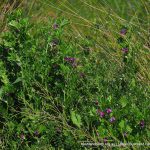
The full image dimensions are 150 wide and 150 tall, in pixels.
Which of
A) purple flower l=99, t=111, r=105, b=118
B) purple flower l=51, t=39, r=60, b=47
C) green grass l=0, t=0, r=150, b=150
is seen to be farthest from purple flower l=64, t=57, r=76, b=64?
purple flower l=99, t=111, r=105, b=118

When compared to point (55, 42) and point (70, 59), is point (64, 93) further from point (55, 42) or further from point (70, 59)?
point (55, 42)

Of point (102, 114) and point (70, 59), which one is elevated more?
point (70, 59)

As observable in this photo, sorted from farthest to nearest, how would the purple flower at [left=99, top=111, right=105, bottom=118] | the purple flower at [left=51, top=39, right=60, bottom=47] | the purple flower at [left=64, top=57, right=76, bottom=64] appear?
the purple flower at [left=51, top=39, right=60, bottom=47]
the purple flower at [left=64, top=57, right=76, bottom=64]
the purple flower at [left=99, top=111, right=105, bottom=118]

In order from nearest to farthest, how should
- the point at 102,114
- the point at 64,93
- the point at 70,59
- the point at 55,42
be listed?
the point at 102,114 < the point at 64,93 < the point at 70,59 < the point at 55,42

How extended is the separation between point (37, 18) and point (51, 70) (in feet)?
6.37

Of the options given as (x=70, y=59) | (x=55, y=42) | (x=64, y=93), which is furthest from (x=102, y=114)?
(x=55, y=42)

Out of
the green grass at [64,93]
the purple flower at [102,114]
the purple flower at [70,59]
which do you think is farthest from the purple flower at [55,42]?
the purple flower at [102,114]

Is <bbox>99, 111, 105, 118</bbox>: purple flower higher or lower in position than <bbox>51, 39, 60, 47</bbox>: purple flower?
lower

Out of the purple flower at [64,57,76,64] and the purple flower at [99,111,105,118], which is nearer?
the purple flower at [99,111,105,118]

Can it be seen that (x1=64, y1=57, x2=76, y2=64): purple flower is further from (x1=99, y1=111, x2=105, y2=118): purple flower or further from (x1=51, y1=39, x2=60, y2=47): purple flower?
(x1=99, y1=111, x2=105, y2=118): purple flower

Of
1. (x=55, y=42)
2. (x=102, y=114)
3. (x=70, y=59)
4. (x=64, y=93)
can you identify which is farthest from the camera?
(x=55, y=42)

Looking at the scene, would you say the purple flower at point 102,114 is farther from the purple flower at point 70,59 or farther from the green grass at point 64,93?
the purple flower at point 70,59

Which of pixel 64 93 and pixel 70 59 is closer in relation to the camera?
pixel 64 93

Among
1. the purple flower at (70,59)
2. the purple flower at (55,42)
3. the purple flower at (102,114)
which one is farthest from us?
the purple flower at (55,42)
